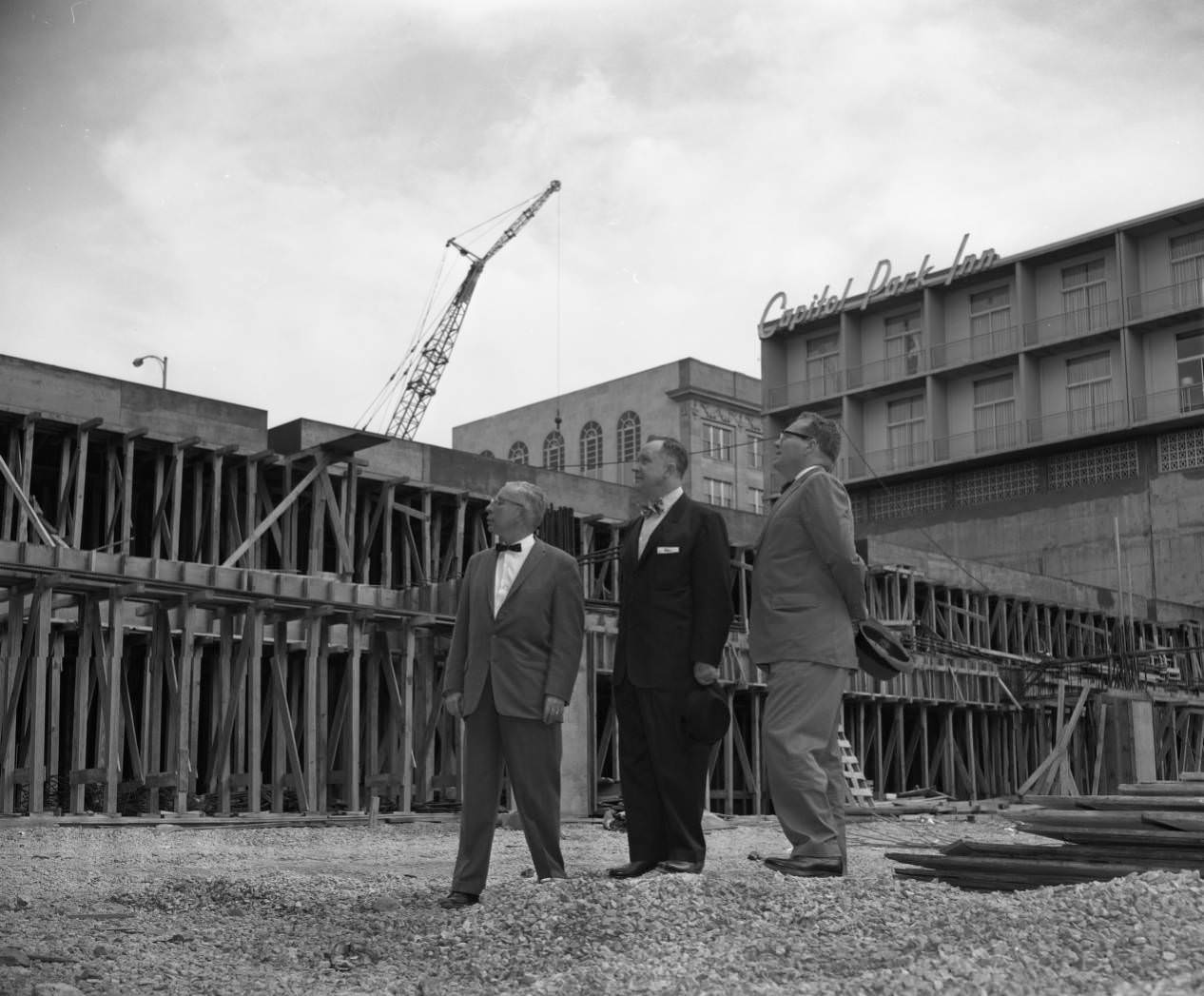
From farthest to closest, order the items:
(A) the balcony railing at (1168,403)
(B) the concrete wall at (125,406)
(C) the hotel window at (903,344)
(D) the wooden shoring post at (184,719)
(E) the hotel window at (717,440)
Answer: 1. (E) the hotel window at (717,440)
2. (C) the hotel window at (903,344)
3. (A) the balcony railing at (1168,403)
4. (B) the concrete wall at (125,406)
5. (D) the wooden shoring post at (184,719)

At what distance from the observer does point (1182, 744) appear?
31.8 meters

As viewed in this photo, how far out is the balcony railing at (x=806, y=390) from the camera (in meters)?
50.8

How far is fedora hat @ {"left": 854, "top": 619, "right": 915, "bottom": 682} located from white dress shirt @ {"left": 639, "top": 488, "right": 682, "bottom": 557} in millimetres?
984

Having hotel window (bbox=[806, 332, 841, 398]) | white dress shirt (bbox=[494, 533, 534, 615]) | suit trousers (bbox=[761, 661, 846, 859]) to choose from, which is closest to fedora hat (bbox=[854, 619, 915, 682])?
suit trousers (bbox=[761, 661, 846, 859])

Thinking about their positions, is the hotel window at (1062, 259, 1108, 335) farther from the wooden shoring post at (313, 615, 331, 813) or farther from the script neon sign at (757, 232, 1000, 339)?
the wooden shoring post at (313, 615, 331, 813)

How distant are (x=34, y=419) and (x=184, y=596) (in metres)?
6.34

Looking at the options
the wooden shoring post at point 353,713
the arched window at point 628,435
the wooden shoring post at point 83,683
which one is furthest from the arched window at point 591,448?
the wooden shoring post at point 83,683

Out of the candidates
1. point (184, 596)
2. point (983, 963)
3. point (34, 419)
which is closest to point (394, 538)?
point (34, 419)

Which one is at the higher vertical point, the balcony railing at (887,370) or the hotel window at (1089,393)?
the balcony railing at (887,370)

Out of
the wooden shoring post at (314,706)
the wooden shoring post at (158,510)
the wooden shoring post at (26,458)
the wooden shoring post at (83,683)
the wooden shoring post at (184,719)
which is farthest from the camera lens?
the wooden shoring post at (158,510)

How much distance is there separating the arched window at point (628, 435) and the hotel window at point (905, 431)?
62.3 feet

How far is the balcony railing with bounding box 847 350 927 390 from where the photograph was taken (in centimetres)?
4856

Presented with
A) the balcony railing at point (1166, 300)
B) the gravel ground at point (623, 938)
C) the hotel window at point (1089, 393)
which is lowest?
the gravel ground at point (623, 938)

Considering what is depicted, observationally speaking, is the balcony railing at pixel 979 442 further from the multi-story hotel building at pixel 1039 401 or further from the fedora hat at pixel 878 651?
the fedora hat at pixel 878 651
